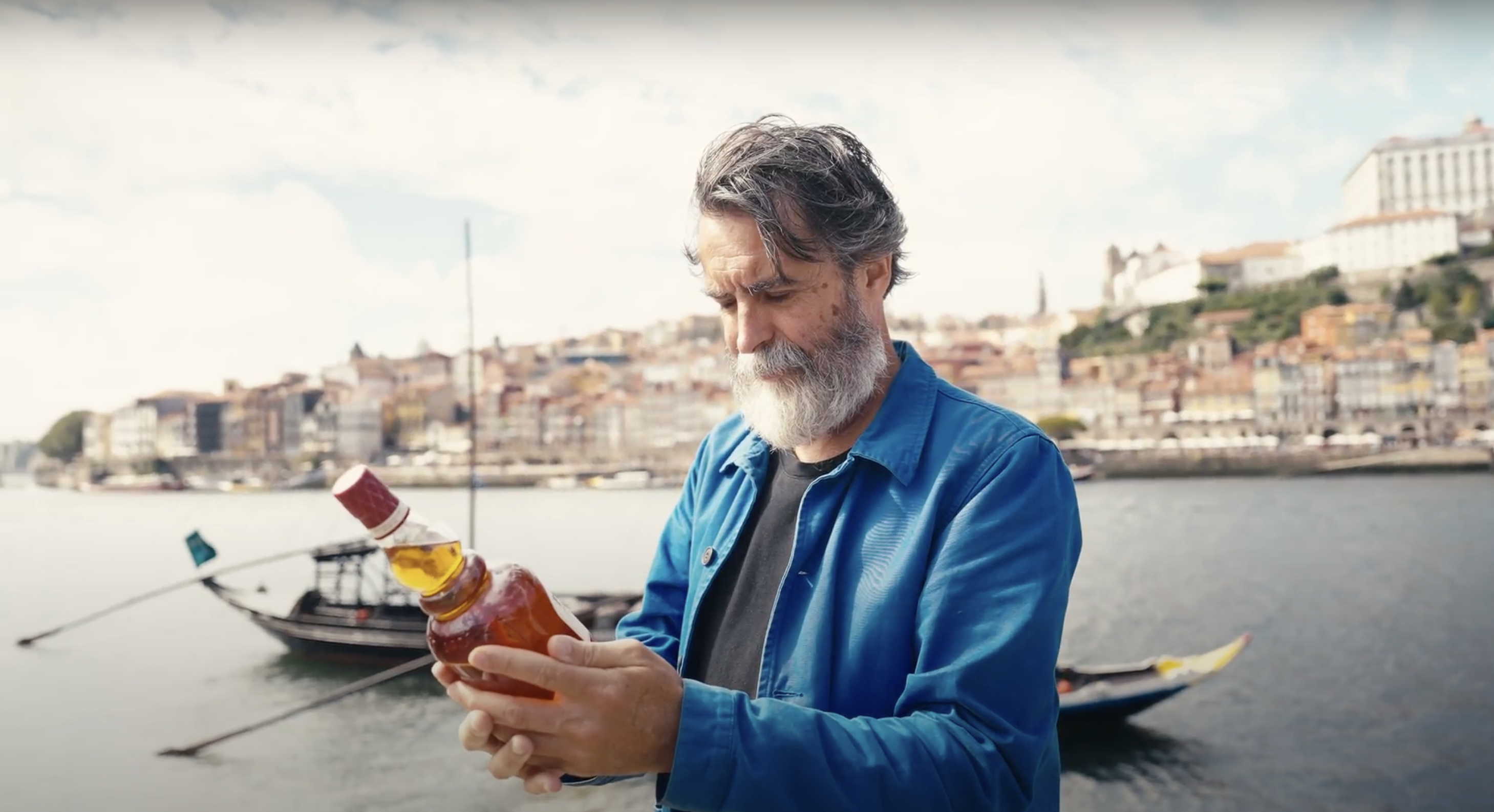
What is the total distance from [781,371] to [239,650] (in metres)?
19.2

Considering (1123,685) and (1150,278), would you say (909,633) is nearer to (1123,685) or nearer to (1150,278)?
(1123,685)

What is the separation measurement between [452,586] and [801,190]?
0.35 metres

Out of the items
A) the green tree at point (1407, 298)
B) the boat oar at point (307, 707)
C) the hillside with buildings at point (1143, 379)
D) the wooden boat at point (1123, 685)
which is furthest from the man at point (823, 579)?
the green tree at point (1407, 298)

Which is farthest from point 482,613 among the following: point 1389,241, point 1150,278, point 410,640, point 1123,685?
point 1150,278

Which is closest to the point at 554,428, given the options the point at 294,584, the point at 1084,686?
the point at 294,584

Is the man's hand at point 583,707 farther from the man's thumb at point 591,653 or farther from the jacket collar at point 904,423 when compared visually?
the jacket collar at point 904,423

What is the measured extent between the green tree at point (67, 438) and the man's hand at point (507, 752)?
73.1 meters

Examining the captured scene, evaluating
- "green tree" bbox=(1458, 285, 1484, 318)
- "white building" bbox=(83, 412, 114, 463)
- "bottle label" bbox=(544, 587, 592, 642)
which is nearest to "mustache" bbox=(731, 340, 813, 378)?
"bottle label" bbox=(544, 587, 592, 642)

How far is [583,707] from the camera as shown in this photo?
1.81ft

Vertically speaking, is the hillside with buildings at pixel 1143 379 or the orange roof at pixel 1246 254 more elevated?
the orange roof at pixel 1246 254

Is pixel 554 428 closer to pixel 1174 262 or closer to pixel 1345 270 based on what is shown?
pixel 1174 262

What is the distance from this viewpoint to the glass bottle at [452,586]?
1.97 feet

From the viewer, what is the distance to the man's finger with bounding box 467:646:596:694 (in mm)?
539

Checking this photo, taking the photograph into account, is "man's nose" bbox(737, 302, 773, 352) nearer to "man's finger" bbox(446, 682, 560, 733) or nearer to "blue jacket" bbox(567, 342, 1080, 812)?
"blue jacket" bbox(567, 342, 1080, 812)
